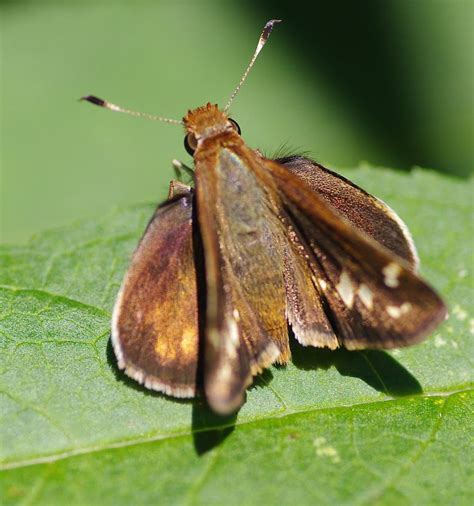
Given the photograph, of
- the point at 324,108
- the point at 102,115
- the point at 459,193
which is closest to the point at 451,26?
the point at 324,108

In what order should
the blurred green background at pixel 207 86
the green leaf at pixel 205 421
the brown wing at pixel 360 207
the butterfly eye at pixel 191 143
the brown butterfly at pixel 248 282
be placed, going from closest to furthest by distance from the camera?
the green leaf at pixel 205 421
the brown butterfly at pixel 248 282
the butterfly eye at pixel 191 143
the brown wing at pixel 360 207
the blurred green background at pixel 207 86

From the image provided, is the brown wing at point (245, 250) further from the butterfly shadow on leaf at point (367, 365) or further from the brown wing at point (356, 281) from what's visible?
the butterfly shadow on leaf at point (367, 365)

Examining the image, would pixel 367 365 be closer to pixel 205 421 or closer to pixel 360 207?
pixel 360 207

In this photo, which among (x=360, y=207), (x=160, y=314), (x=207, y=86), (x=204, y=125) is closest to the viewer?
(x=160, y=314)

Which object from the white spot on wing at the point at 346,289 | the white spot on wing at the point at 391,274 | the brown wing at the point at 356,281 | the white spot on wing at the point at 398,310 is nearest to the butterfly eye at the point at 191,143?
the brown wing at the point at 356,281

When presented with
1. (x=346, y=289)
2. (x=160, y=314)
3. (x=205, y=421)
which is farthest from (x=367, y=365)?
(x=160, y=314)

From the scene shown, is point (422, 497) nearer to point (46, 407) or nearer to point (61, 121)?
point (46, 407)
